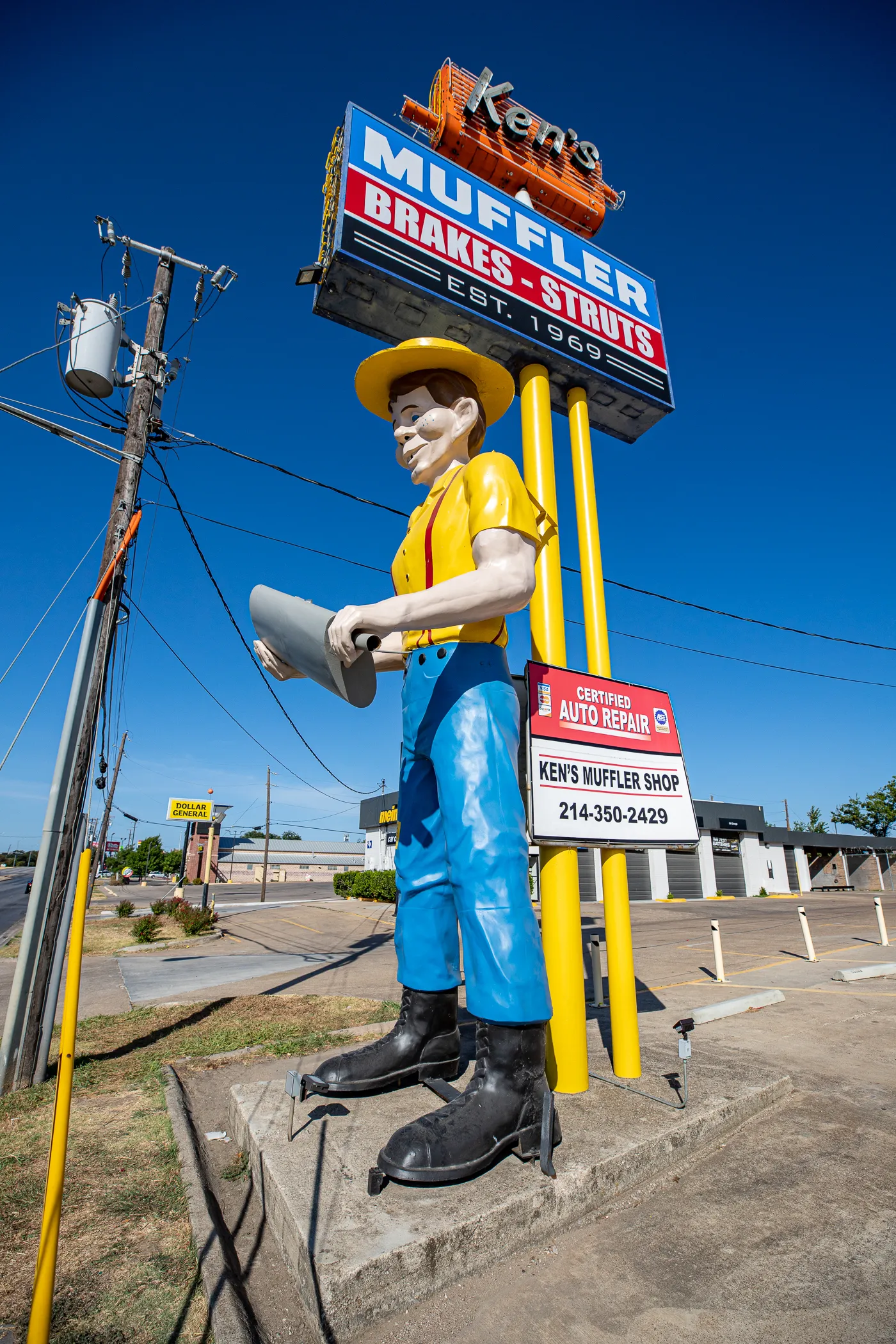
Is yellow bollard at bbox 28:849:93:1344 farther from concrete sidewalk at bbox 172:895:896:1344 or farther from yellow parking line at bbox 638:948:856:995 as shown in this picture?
yellow parking line at bbox 638:948:856:995

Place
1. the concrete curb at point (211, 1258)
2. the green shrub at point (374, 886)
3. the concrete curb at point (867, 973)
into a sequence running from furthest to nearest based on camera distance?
A: the green shrub at point (374, 886), the concrete curb at point (867, 973), the concrete curb at point (211, 1258)

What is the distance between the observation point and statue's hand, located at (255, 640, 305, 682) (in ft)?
8.29

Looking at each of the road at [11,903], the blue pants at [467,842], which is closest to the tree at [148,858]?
the road at [11,903]

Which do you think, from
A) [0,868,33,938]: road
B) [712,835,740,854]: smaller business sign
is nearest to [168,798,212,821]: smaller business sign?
[0,868,33,938]: road

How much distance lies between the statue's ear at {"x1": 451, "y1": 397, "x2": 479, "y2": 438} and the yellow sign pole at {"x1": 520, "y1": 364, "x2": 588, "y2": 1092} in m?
0.49

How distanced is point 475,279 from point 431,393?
89cm

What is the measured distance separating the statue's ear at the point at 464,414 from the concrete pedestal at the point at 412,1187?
2.67m

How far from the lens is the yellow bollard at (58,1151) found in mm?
1034

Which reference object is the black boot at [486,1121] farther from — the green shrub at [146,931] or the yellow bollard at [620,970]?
the green shrub at [146,931]

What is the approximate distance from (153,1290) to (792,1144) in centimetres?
220

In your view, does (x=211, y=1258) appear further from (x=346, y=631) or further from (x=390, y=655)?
(x=390, y=655)

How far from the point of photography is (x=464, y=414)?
281cm

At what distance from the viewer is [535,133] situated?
14.6ft

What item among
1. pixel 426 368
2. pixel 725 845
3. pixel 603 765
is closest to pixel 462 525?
pixel 426 368
